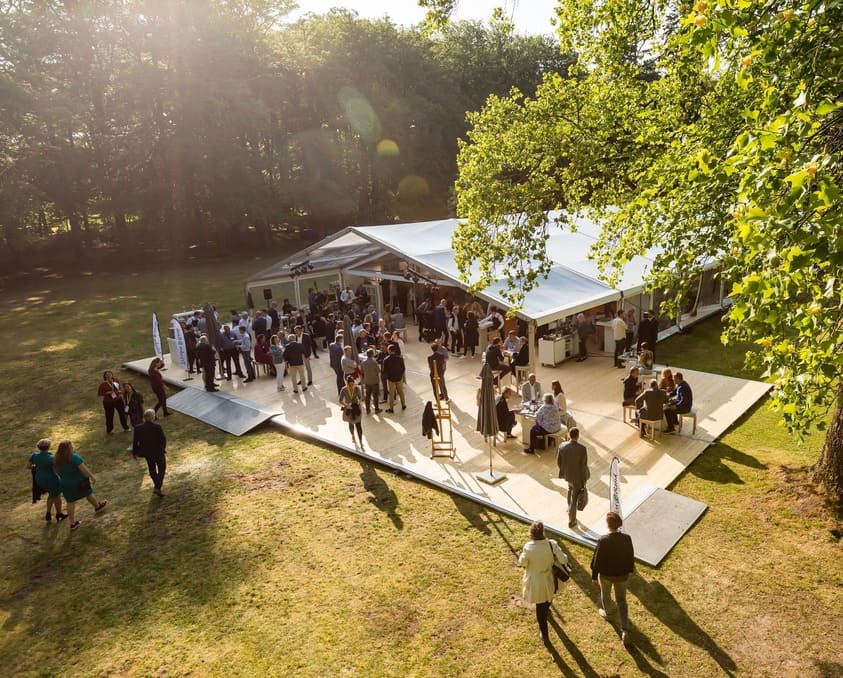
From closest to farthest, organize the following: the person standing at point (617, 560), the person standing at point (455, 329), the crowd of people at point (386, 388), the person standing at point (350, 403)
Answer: the person standing at point (617, 560) → the crowd of people at point (386, 388) → the person standing at point (350, 403) → the person standing at point (455, 329)

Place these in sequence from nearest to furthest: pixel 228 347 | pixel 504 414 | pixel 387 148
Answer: pixel 504 414
pixel 228 347
pixel 387 148

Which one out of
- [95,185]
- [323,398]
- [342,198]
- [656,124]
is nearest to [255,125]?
[342,198]

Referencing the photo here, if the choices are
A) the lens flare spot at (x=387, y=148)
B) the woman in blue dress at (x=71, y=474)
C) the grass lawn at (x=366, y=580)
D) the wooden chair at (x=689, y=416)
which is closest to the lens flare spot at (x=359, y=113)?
the lens flare spot at (x=387, y=148)

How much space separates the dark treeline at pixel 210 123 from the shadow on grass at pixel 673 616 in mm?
28754

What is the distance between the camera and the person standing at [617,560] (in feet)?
17.9

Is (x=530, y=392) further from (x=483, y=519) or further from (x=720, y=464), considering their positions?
(x=720, y=464)

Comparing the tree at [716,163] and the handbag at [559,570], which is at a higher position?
the tree at [716,163]

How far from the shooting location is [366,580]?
268 inches

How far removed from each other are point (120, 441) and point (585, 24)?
38.8 ft

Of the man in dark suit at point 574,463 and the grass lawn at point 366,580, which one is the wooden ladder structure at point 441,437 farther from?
the man in dark suit at point 574,463

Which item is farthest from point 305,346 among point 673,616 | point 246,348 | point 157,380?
point 673,616

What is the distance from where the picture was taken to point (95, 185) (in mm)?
35969

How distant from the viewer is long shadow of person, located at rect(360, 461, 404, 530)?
8133mm

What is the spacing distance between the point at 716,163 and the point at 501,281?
9737 mm
